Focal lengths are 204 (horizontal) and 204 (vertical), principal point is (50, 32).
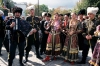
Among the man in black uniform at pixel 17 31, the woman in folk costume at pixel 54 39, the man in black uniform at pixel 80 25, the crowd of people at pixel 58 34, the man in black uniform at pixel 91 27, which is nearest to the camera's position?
the man in black uniform at pixel 17 31

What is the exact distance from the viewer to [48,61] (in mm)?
7707

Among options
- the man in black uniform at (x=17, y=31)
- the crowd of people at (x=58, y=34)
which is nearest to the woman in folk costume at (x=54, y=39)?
the crowd of people at (x=58, y=34)

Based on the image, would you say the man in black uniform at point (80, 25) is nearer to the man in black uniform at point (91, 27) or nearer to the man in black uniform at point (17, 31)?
the man in black uniform at point (91, 27)

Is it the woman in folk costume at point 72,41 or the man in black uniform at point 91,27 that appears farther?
the woman in folk costume at point 72,41

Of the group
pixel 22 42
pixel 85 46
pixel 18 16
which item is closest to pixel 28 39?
pixel 22 42

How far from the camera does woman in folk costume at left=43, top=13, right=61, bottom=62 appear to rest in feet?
24.9

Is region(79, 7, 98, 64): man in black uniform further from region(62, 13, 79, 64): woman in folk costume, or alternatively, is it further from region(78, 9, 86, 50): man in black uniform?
region(62, 13, 79, 64): woman in folk costume

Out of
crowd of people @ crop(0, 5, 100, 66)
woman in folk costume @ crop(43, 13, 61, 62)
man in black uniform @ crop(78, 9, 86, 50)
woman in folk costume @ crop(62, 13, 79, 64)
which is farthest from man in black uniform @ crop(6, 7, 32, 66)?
man in black uniform @ crop(78, 9, 86, 50)

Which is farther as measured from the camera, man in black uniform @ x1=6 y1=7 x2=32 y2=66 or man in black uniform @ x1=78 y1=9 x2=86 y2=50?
man in black uniform @ x1=78 y1=9 x2=86 y2=50

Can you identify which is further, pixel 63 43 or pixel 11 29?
pixel 63 43

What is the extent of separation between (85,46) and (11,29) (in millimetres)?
2739

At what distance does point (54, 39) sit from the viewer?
7.61 meters

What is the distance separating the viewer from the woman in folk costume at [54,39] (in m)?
7.58

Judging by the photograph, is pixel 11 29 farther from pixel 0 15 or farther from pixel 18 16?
pixel 0 15
